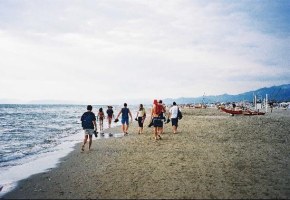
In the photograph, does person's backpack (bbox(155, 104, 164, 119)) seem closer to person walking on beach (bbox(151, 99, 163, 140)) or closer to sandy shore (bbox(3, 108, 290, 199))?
person walking on beach (bbox(151, 99, 163, 140))

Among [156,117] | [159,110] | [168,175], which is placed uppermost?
[159,110]

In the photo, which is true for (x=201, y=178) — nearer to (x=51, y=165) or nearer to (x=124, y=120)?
(x=51, y=165)

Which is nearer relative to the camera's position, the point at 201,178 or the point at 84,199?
the point at 84,199

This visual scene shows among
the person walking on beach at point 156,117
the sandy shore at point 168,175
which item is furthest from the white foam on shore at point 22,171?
the person walking on beach at point 156,117

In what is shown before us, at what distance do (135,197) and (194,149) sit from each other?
248 inches

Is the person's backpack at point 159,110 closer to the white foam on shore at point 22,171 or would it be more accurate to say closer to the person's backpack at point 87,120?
the person's backpack at point 87,120

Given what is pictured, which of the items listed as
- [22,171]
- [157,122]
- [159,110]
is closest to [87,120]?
[22,171]

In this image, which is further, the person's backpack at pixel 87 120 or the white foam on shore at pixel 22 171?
the person's backpack at pixel 87 120

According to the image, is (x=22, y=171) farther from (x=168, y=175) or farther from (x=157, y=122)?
(x=157, y=122)

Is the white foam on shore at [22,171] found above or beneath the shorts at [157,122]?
beneath

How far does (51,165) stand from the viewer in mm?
10195

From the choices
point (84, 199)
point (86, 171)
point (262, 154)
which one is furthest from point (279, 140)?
point (84, 199)

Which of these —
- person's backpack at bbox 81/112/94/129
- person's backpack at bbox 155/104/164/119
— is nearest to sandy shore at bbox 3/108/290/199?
person's backpack at bbox 81/112/94/129

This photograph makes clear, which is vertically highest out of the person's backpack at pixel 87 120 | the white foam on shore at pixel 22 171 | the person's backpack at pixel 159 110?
the person's backpack at pixel 159 110
